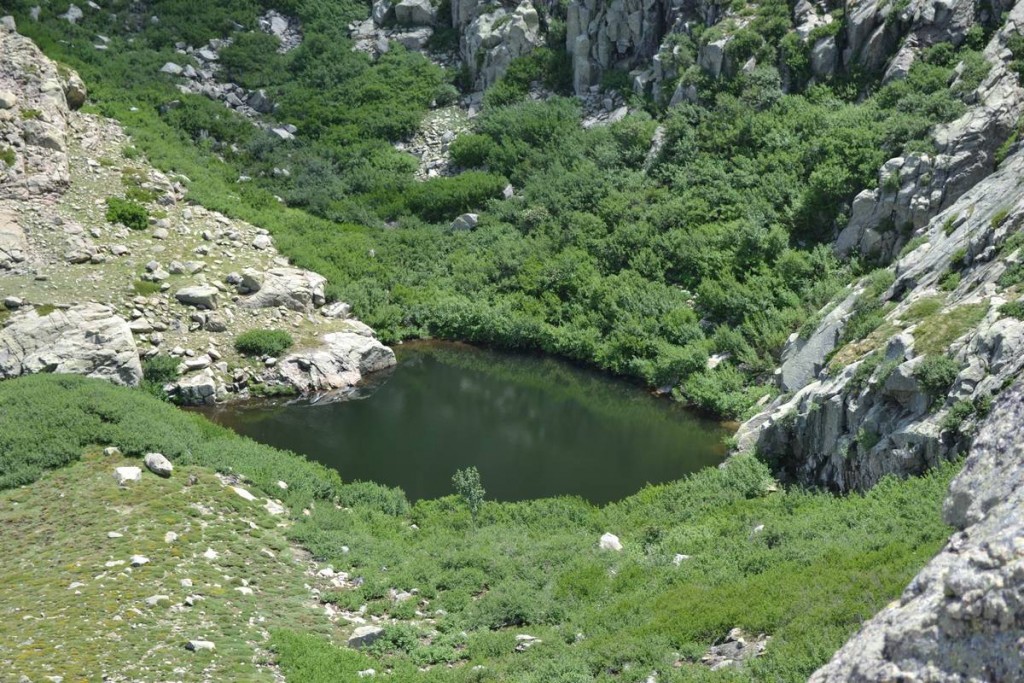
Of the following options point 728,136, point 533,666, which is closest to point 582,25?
point 728,136

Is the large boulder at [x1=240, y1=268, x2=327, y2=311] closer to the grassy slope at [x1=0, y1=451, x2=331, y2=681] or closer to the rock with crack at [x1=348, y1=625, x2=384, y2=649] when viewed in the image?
the grassy slope at [x1=0, y1=451, x2=331, y2=681]

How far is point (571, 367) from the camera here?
4231cm

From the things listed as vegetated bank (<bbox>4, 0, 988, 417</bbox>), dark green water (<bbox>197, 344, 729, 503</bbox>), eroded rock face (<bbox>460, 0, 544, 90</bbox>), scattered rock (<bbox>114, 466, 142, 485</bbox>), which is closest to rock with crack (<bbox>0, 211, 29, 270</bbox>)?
vegetated bank (<bbox>4, 0, 988, 417</bbox>)

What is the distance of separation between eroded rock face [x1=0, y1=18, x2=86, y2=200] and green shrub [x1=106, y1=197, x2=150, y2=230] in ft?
7.07

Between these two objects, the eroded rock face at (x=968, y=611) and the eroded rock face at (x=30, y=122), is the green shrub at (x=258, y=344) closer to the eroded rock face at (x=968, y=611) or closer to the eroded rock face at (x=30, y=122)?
the eroded rock face at (x=30, y=122)

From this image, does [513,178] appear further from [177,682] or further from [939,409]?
[177,682]

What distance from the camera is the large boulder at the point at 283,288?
1623 inches

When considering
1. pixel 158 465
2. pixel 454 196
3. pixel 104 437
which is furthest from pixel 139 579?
pixel 454 196

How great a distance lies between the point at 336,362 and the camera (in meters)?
39.5

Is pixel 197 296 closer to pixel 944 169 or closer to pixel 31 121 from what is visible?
pixel 31 121

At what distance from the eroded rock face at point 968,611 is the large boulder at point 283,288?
35.8 meters

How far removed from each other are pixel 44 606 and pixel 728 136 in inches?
1534

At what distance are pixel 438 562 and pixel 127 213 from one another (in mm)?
27446

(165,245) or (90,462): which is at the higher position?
(165,245)
